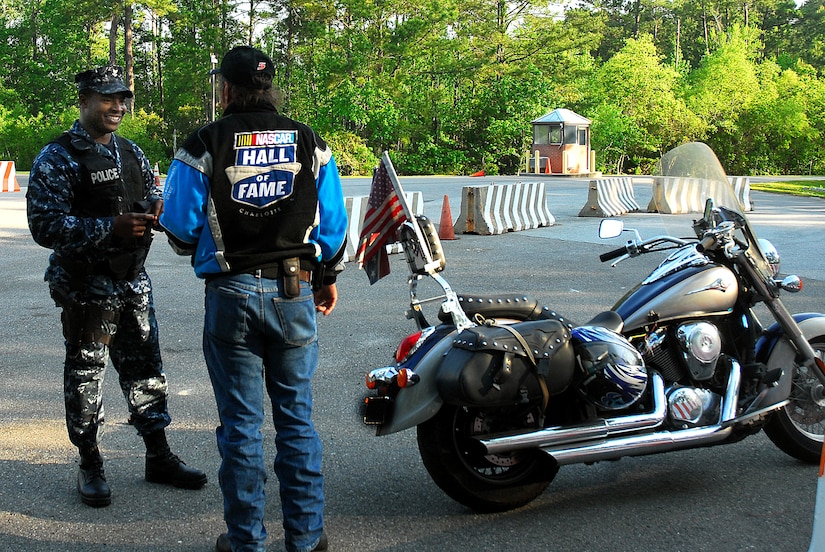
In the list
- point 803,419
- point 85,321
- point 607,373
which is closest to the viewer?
point 607,373

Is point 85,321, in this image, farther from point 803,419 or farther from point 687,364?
point 803,419

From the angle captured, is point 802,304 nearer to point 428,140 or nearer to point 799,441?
point 799,441

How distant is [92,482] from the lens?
4.03 meters

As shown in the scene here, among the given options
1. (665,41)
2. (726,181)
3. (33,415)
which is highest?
(665,41)

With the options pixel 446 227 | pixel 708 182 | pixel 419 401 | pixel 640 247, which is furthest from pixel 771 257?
pixel 446 227

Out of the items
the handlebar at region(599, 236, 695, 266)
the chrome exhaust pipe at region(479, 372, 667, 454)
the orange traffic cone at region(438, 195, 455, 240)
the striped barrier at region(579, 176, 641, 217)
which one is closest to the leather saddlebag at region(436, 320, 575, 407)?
the chrome exhaust pipe at region(479, 372, 667, 454)

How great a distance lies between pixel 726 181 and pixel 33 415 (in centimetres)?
413

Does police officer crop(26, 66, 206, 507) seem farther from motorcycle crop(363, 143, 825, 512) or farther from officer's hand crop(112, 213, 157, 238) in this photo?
motorcycle crop(363, 143, 825, 512)

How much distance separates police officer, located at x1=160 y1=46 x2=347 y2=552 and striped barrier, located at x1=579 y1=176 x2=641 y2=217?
1557cm

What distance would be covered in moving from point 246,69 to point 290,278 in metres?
0.77

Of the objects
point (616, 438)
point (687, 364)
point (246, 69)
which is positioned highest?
point (246, 69)

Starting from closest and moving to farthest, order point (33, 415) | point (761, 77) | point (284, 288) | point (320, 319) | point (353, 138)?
1. point (284, 288)
2. point (33, 415)
3. point (320, 319)
4. point (353, 138)
5. point (761, 77)

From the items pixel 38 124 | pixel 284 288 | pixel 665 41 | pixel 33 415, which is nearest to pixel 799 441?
pixel 284 288

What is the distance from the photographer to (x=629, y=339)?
4.15 metres
